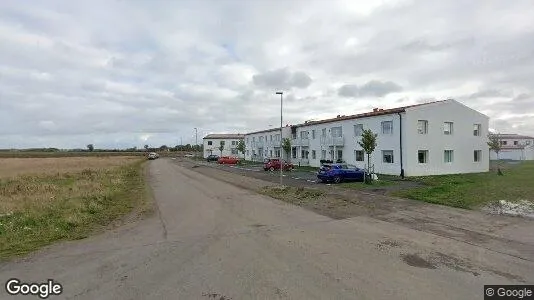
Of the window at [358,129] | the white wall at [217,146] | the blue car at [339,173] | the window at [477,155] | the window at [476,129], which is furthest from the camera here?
the white wall at [217,146]

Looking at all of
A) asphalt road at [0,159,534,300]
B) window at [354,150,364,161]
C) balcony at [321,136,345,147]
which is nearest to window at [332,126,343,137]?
balcony at [321,136,345,147]

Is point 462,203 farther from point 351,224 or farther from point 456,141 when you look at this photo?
point 456,141

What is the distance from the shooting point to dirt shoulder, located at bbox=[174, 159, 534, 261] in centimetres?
949

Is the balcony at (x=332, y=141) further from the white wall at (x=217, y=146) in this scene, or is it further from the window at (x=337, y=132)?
the white wall at (x=217, y=146)

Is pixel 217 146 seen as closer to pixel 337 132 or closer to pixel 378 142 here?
pixel 337 132

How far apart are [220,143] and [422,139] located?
81.8m

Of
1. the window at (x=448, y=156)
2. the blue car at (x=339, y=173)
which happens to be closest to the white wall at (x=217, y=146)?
the window at (x=448, y=156)

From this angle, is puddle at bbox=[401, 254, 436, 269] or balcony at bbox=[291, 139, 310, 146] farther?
balcony at bbox=[291, 139, 310, 146]

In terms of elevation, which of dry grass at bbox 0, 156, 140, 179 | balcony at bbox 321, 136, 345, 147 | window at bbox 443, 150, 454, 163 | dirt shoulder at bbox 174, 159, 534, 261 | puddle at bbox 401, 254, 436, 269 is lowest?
dirt shoulder at bbox 174, 159, 534, 261

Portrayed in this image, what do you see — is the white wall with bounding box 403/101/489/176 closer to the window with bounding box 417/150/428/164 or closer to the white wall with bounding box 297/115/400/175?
the window with bounding box 417/150/428/164

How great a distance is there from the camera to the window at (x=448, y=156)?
3647 centimetres

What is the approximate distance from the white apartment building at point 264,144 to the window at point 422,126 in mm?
29738

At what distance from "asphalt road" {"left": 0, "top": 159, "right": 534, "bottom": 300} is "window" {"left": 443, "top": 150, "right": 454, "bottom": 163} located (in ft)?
90.7

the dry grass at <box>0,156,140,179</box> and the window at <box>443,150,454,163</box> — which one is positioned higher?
the window at <box>443,150,454,163</box>
